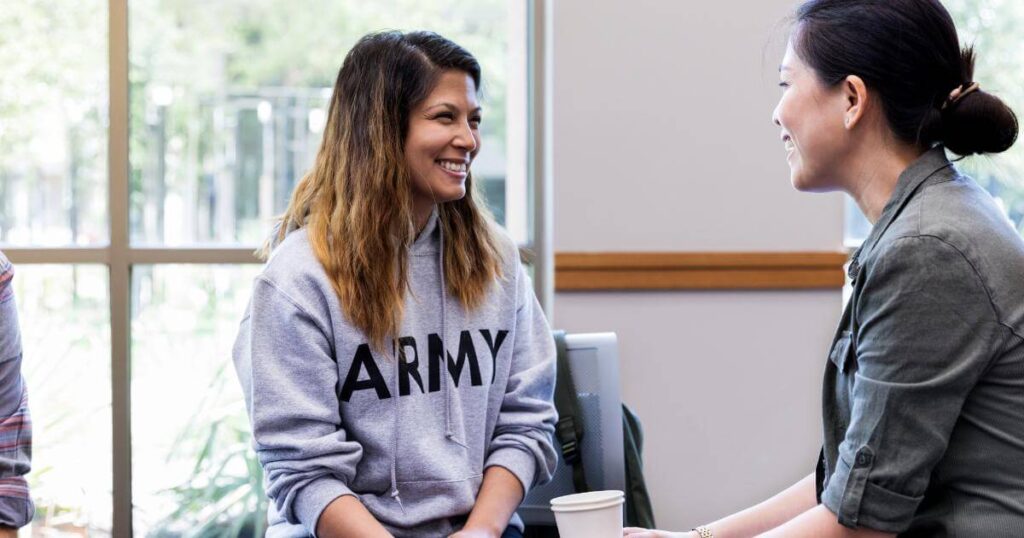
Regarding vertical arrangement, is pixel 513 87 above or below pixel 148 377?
above

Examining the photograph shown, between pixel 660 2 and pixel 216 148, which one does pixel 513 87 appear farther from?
pixel 216 148

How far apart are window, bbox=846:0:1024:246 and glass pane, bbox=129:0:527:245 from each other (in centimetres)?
103

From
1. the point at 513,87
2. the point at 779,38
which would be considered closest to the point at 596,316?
the point at 513,87

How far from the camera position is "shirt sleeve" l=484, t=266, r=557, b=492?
172 cm

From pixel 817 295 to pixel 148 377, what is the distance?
5.58 ft

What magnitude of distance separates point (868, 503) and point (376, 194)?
0.87 meters

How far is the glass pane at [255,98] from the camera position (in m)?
2.65

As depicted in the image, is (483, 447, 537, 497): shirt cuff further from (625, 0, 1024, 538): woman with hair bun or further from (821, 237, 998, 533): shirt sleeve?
(821, 237, 998, 533): shirt sleeve

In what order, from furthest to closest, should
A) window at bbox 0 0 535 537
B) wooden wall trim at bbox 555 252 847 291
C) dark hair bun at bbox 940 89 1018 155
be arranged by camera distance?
window at bbox 0 0 535 537
wooden wall trim at bbox 555 252 847 291
dark hair bun at bbox 940 89 1018 155

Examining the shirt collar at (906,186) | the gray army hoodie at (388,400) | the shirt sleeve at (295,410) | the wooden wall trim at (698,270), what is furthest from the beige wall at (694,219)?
the shirt collar at (906,186)

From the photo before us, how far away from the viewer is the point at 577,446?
1.93m

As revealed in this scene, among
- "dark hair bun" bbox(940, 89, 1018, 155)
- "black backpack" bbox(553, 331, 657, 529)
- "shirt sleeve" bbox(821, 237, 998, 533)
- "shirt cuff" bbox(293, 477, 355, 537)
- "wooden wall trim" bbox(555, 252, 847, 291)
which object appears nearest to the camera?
"shirt sleeve" bbox(821, 237, 998, 533)

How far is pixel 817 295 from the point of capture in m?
2.57

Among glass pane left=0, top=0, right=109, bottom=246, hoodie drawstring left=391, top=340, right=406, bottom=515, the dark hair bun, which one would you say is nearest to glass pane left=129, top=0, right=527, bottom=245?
glass pane left=0, top=0, right=109, bottom=246
